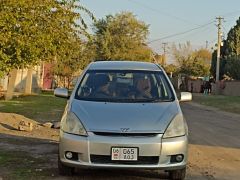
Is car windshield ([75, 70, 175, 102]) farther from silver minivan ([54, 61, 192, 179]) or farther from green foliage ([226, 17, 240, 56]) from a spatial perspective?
green foliage ([226, 17, 240, 56])

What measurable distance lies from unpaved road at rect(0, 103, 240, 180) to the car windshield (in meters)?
1.15

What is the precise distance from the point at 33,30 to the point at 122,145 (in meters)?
7.39

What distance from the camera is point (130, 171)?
27.2ft

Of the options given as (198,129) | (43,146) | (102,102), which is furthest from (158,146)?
(198,129)

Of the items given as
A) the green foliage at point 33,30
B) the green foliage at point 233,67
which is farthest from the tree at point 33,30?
the green foliage at point 233,67

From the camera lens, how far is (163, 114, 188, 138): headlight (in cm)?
717

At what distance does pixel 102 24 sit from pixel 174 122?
54932mm

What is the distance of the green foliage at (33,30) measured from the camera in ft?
43.1

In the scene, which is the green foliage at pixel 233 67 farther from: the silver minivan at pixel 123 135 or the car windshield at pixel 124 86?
the silver minivan at pixel 123 135

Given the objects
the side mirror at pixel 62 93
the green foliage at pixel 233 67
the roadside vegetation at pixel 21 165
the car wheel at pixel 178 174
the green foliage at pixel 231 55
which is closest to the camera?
the car wheel at pixel 178 174

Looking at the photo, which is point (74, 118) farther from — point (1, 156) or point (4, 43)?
point (4, 43)

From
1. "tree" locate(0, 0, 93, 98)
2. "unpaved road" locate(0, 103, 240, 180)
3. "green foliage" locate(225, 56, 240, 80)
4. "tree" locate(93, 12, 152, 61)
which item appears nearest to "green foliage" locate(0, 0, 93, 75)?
"tree" locate(0, 0, 93, 98)

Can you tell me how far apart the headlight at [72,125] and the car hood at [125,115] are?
5 cm

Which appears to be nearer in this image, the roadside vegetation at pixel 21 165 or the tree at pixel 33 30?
A: the roadside vegetation at pixel 21 165
